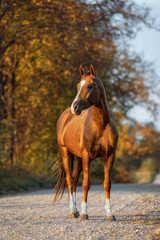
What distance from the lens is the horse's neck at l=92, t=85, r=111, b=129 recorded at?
6.57 metres

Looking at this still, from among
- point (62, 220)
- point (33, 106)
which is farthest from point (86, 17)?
point (62, 220)

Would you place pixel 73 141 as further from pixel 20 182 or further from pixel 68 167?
pixel 20 182

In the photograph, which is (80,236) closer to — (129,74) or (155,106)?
(129,74)

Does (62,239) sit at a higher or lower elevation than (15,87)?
higher

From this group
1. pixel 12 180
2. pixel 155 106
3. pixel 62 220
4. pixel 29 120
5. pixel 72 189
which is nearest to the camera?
pixel 62 220

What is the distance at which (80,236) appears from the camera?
4.87 m

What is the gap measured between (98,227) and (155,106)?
17.6 metres

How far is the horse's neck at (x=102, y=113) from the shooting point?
6.57m

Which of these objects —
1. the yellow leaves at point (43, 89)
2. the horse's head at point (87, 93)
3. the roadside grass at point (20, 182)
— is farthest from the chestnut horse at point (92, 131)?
the yellow leaves at point (43, 89)

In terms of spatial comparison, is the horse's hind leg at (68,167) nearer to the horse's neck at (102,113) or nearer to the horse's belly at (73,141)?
the horse's belly at (73,141)

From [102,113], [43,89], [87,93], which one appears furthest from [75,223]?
[43,89]

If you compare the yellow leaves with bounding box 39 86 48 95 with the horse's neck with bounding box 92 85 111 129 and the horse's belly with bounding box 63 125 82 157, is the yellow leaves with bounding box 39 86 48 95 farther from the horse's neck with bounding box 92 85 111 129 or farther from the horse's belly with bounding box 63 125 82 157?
the horse's neck with bounding box 92 85 111 129

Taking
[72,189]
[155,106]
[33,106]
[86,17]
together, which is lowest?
[155,106]

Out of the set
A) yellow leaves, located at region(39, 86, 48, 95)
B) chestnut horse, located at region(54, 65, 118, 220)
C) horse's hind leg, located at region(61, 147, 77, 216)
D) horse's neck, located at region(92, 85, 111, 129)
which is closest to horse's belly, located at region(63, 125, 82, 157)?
chestnut horse, located at region(54, 65, 118, 220)
